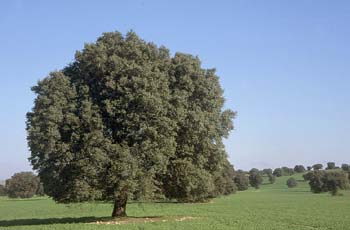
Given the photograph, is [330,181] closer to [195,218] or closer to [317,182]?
[317,182]

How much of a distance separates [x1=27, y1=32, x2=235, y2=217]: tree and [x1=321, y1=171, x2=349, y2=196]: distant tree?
111m

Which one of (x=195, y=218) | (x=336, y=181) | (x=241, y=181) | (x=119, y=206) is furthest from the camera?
(x=241, y=181)

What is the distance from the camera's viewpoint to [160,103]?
1319 inches

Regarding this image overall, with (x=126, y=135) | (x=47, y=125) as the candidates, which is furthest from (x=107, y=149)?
(x=47, y=125)

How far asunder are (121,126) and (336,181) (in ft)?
389

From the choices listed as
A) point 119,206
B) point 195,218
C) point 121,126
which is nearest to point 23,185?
point 195,218

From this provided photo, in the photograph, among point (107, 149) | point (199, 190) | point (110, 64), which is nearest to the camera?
point (107, 149)

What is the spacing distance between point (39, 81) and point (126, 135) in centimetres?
752

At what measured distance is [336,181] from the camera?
140625 millimetres

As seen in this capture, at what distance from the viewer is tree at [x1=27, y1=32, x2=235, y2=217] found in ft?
108

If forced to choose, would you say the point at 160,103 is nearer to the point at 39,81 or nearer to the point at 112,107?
the point at 112,107

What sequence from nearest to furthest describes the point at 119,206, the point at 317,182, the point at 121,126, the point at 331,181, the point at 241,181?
the point at 121,126, the point at 119,206, the point at 331,181, the point at 317,182, the point at 241,181

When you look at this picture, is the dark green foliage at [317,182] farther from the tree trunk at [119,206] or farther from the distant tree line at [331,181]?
the tree trunk at [119,206]

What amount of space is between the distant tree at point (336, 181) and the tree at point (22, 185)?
91.7 metres
